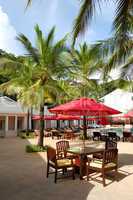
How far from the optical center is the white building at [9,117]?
1127 inches

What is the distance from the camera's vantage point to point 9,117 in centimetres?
2969

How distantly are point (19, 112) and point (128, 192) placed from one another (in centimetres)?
2399

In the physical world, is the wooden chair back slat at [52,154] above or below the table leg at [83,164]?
above

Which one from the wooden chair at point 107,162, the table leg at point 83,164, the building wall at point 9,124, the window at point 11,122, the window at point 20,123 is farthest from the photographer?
the window at point 20,123

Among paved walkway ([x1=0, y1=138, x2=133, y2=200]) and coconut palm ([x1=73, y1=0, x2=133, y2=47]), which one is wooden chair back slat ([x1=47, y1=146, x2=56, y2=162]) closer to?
paved walkway ([x1=0, y1=138, x2=133, y2=200])

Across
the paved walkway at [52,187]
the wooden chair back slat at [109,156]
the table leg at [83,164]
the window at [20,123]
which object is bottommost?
the paved walkway at [52,187]

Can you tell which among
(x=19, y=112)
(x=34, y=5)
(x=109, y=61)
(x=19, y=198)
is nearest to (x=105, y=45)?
(x=109, y=61)

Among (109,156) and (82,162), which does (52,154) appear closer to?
(82,162)

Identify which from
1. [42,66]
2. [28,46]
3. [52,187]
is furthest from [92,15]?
[28,46]

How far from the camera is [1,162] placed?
1156 cm

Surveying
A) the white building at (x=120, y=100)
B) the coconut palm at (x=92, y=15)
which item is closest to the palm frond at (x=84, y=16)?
the coconut palm at (x=92, y=15)

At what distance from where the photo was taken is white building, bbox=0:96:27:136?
1127 inches

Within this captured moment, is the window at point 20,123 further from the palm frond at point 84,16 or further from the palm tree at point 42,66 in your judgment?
the palm frond at point 84,16

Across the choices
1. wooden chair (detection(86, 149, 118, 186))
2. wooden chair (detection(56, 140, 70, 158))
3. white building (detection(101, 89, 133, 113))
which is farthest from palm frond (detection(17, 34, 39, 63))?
white building (detection(101, 89, 133, 113))
